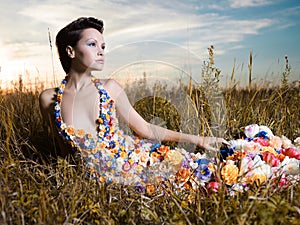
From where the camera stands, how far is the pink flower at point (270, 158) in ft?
8.51

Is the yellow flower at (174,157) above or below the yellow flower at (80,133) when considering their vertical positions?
below

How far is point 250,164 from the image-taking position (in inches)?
99.3

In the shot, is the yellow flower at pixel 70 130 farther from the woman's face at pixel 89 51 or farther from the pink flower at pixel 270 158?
the pink flower at pixel 270 158

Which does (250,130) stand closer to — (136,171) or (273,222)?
(136,171)

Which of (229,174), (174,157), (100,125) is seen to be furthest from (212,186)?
(100,125)

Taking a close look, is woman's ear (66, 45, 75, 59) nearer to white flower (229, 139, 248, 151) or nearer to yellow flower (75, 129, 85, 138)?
yellow flower (75, 129, 85, 138)

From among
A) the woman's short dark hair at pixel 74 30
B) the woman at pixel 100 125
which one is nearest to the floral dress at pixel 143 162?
the woman at pixel 100 125

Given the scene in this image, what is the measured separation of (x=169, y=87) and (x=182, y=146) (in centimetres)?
38

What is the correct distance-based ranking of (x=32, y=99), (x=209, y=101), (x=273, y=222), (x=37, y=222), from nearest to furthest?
1. (x=273, y=222)
2. (x=37, y=222)
3. (x=209, y=101)
4. (x=32, y=99)

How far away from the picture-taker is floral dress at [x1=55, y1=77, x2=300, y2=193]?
245 centimetres

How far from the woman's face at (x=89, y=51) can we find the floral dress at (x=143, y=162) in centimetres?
9

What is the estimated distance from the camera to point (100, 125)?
252 cm

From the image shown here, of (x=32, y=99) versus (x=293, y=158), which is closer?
(x=293, y=158)

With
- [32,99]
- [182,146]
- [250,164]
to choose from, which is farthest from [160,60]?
[32,99]
